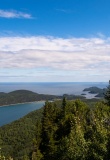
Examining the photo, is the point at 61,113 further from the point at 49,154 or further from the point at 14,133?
the point at 14,133

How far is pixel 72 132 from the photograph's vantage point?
2523 cm

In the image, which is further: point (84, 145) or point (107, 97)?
point (107, 97)

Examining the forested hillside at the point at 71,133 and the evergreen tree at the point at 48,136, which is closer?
the forested hillside at the point at 71,133

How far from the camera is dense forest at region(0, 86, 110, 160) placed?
19953 mm

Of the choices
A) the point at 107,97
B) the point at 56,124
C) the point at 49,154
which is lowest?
the point at 49,154

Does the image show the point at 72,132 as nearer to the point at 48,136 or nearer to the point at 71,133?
the point at 71,133

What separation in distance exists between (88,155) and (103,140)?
59.7 inches

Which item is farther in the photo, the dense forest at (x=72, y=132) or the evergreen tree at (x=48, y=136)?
the evergreen tree at (x=48, y=136)

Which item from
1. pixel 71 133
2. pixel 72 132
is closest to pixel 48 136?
pixel 71 133

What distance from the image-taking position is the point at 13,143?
15988 cm

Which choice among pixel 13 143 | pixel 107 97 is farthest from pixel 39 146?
pixel 13 143

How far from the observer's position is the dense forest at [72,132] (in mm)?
19953

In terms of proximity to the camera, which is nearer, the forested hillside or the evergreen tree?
the forested hillside

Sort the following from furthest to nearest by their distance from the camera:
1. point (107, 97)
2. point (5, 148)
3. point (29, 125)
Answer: point (29, 125)
point (5, 148)
point (107, 97)
